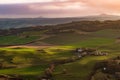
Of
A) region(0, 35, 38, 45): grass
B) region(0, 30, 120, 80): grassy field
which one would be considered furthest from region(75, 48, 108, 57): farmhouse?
region(0, 35, 38, 45): grass

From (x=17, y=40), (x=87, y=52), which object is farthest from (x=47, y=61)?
(x=17, y=40)

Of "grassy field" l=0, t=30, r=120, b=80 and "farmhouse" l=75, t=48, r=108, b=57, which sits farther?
"farmhouse" l=75, t=48, r=108, b=57

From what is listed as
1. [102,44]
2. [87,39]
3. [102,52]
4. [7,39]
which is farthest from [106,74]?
[7,39]

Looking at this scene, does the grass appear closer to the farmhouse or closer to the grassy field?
the grassy field

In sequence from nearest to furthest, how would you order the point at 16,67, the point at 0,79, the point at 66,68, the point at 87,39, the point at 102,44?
the point at 0,79 → the point at 66,68 → the point at 16,67 → the point at 102,44 → the point at 87,39

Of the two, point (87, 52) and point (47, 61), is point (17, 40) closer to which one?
point (87, 52)

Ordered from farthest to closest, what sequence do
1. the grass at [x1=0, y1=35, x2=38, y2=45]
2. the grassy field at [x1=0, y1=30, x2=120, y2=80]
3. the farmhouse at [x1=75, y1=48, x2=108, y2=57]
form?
1. the grass at [x1=0, y1=35, x2=38, y2=45]
2. the farmhouse at [x1=75, y1=48, x2=108, y2=57]
3. the grassy field at [x1=0, y1=30, x2=120, y2=80]

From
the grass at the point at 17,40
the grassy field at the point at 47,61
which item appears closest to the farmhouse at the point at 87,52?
the grassy field at the point at 47,61

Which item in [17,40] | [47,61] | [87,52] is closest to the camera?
[47,61]

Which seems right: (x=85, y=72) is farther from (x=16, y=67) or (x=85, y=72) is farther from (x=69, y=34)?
(x=69, y=34)

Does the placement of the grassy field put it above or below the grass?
above

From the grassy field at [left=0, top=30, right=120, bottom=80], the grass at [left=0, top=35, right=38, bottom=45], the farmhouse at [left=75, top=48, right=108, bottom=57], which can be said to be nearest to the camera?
the grassy field at [left=0, top=30, right=120, bottom=80]
